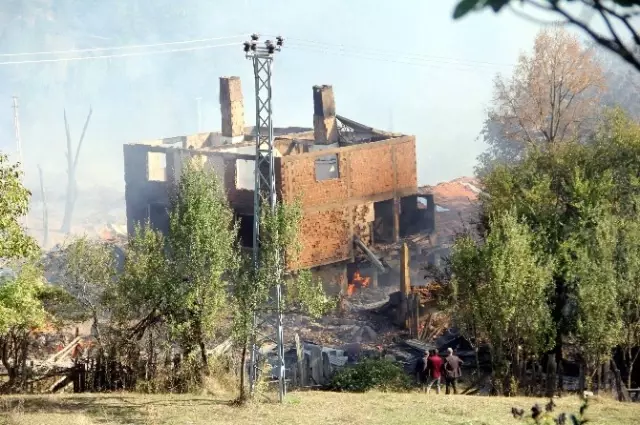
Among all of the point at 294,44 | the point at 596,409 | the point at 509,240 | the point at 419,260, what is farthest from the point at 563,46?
the point at 294,44

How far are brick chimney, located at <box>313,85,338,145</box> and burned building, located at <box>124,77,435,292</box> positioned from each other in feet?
0.15

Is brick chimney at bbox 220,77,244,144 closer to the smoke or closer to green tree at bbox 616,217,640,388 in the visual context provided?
green tree at bbox 616,217,640,388

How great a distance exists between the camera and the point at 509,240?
Answer: 19.8 m

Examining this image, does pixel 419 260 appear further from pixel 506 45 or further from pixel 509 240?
pixel 506 45

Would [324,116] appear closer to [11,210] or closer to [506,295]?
[506,295]

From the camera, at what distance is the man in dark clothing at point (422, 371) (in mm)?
21581

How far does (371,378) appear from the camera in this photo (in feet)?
71.2

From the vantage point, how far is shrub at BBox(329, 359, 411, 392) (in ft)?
70.5

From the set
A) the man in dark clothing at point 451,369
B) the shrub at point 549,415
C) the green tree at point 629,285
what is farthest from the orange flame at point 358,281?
the shrub at point 549,415

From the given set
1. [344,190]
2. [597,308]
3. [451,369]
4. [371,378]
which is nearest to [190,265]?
[371,378]

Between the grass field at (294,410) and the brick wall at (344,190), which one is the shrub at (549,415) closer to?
the grass field at (294,410)

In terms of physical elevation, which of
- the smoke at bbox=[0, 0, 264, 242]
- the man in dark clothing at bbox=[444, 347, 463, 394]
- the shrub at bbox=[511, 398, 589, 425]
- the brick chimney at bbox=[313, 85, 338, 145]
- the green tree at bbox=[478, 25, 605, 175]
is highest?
the smoke at bbox=[0, 0, 264, 242]

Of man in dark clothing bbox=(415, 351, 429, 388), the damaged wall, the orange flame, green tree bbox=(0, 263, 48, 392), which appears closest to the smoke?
the damaged wall

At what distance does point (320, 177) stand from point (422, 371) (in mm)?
16919
